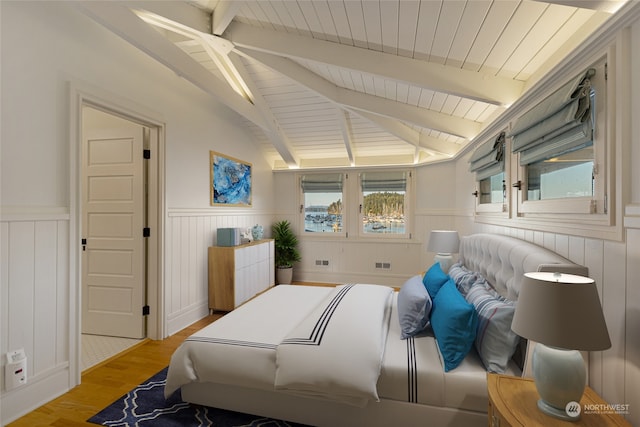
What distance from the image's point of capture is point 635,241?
1.21 metres

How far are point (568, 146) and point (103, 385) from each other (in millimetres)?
3449

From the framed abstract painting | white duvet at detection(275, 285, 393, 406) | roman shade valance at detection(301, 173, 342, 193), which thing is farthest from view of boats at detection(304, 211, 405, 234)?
white duvet at detection(275, 285, 393, 406)

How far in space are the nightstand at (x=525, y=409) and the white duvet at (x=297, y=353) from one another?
1.86 ft

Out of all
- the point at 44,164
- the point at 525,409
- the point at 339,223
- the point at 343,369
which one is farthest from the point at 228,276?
the point at 525,409

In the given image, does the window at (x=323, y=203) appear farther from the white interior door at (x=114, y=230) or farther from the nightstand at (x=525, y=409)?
the nightstand at (x=525, y=409)

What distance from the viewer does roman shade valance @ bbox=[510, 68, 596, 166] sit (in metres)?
1.46

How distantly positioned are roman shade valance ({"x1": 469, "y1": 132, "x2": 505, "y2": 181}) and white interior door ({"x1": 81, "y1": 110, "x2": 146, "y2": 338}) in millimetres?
3377

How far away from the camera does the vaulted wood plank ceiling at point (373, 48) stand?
175 centimetres

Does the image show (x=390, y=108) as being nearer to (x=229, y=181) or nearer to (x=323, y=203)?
(x=229, y=181)

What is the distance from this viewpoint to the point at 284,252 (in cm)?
567

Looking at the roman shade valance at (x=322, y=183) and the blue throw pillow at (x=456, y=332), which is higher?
the roman shade valance at (x=322, y=183)

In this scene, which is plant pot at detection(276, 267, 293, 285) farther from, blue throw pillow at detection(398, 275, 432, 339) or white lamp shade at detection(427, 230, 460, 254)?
blue throw pillow at detection(398, 275, 432, 339)

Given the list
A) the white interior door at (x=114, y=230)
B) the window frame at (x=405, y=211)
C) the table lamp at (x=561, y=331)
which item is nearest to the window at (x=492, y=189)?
the table lamp at (x=561, y=331)

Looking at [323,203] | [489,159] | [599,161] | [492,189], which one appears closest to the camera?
[599,161]
